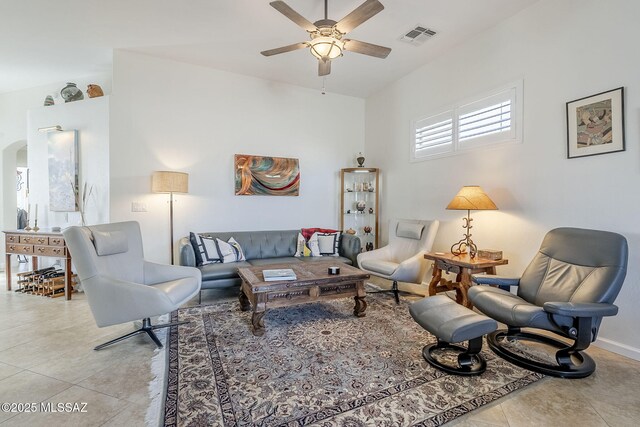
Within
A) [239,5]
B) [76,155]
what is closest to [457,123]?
[239,5]

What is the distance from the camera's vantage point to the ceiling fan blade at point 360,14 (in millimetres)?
2170

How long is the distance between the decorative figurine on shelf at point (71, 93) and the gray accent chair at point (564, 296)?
5.57 metres

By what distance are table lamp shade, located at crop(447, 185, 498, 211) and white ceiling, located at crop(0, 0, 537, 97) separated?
1857 mm

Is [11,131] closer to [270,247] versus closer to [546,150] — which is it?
[270,247]

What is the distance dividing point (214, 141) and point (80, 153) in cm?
180

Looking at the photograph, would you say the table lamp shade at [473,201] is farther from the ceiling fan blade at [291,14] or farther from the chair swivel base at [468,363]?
the ceiling fan blade at [291,14]

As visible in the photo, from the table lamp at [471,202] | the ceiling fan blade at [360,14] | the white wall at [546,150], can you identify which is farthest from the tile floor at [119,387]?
the ceiling fan blade at [360,14]

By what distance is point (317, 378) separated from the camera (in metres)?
2.00

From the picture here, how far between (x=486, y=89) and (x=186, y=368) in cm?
407

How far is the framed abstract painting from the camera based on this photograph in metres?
4.55

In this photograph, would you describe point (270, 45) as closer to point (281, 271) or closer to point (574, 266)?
Answer: point (281, 271)

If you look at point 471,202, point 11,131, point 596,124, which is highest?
point 11,131

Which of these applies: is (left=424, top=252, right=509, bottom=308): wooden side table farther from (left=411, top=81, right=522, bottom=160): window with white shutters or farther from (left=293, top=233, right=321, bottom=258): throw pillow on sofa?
(left=293, top=233, right=321, bottom=258): throw pillow on sofa

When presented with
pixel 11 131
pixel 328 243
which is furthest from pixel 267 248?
pixel 11 131
